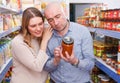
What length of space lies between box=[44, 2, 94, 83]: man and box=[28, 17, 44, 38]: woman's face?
0.25 ft

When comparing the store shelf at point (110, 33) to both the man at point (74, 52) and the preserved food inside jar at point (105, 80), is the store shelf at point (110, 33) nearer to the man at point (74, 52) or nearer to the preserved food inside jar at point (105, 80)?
the man at point (74, 52)

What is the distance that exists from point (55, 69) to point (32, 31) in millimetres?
425

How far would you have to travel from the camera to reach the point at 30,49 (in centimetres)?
188

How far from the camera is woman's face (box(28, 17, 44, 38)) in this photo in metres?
1.83

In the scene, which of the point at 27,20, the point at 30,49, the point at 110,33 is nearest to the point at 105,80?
the point at 110,33

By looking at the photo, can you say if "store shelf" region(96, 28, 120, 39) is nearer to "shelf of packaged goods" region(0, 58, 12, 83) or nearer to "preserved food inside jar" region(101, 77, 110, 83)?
"preserved food inside jar" region(101, 77, 110, 83)

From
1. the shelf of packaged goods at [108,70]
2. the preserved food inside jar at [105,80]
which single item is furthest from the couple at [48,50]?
the preserved food inside jar at [105,80]

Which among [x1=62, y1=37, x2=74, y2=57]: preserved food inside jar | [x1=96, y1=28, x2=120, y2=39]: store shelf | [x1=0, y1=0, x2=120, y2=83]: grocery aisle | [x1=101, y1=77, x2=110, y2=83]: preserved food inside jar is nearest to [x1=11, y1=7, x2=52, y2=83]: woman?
[x1=62, y1=37, x2=74, y2=57]: preserved food inside jar

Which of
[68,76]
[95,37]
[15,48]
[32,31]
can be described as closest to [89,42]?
[68,76]

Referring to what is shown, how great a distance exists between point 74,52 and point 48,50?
0.25 meters

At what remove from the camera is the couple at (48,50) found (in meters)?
1.83

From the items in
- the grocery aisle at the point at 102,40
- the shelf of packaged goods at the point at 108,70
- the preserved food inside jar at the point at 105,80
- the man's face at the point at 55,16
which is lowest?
the preserved food inside jar at the point at 105,80

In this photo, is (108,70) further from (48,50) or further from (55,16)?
(55,16)

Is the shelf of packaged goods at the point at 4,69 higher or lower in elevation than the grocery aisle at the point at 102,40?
lower
